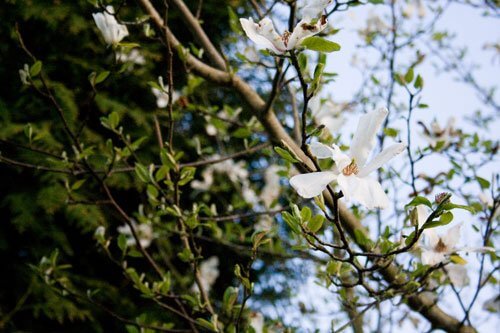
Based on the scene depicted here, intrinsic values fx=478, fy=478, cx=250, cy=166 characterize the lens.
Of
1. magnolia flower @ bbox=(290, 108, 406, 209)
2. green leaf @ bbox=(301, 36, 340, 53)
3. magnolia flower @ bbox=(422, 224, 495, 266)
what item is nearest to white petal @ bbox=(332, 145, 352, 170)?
magnolia flower @ bbox=(290, 108, 406, 209)

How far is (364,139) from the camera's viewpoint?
23.1 inches

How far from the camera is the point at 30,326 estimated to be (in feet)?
6.26

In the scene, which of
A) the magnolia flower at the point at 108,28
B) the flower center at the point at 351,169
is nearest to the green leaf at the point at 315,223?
the flower center at the point at 351,169

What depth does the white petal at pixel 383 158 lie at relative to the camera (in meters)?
0.53

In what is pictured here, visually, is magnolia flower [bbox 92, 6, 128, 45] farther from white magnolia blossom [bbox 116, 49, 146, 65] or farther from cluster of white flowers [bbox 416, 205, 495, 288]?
cluster of white flowers [bbox 416, 205, 495, 288]

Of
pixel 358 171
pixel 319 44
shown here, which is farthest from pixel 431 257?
pixel 319 44

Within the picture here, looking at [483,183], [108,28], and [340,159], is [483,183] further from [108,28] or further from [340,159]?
[108,28]

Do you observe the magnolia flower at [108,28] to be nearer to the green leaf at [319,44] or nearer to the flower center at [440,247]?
the green leaf at [319,44]

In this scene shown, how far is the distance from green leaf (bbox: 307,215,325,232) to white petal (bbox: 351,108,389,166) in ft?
0.36

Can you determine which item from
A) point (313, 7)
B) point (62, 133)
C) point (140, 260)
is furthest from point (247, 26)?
point (140, 260)

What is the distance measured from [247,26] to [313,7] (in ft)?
0.28

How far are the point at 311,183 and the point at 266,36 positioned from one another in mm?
185

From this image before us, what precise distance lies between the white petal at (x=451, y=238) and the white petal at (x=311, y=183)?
396mm

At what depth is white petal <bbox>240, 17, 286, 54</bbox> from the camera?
0.56 metres
